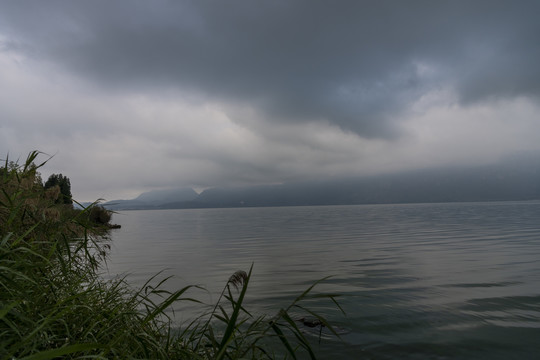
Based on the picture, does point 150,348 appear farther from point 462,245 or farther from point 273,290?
point 462,245

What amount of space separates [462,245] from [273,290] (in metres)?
20.8

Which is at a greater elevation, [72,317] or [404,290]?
[72,317]

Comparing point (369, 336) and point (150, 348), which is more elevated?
point (150, 348)

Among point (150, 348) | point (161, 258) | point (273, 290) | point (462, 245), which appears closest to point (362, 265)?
point (273, 290)

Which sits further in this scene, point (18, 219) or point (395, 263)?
point (395, 263)

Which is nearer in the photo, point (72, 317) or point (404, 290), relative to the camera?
point (72, 317)

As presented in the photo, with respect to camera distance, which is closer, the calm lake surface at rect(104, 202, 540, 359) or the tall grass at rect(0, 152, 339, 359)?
the tall grass at rect(0, 152, 339, 359)

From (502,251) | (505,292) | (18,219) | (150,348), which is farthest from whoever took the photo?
(502,251)

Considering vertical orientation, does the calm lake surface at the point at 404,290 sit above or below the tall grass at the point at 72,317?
below

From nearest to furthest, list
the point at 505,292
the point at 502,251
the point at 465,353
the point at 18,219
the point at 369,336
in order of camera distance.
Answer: the point at 18,219 < the point at 465,353 < the point at 369,336 < the point at 505,292 < the point at 502,251

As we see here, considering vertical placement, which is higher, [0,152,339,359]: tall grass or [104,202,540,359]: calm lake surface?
[0,152,339,359]: tall grass

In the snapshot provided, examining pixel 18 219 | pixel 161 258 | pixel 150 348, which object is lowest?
pixel 161 258

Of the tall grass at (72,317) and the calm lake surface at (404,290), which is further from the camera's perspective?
the calm lake surface at (404,290)

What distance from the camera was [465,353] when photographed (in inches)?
309
